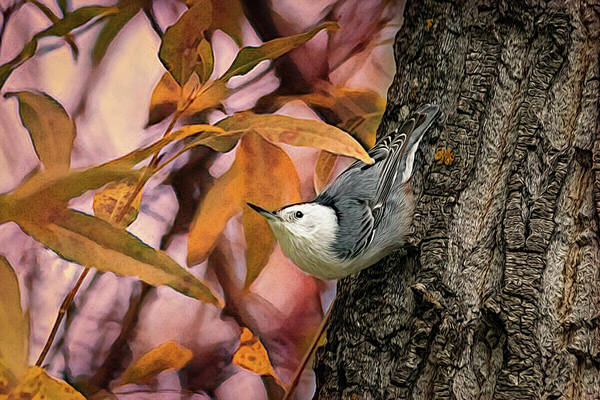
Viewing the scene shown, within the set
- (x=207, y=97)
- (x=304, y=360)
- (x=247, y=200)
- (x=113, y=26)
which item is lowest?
(x=304, y=360)

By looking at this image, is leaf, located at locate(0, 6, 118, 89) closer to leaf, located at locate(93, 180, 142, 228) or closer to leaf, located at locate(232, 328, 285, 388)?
leaf, located at locate(93, 180, 142, 228)

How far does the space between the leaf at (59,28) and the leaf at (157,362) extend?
1.32 ft

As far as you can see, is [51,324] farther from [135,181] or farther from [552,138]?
[552,138]

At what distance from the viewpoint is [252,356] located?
3.10 ft

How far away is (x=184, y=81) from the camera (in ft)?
2.95

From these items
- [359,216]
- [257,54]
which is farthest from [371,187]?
[257,54]

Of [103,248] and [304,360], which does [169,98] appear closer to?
[103,248]

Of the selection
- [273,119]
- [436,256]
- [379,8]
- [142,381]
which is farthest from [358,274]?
[379,8]

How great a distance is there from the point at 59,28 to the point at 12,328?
15.2 inches

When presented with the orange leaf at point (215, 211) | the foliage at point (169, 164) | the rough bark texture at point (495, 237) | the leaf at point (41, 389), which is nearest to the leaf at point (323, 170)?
the foliage at point (169, 164)

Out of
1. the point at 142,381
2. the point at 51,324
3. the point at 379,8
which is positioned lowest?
the point at 142,381

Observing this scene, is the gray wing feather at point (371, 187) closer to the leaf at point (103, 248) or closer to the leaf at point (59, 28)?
the leaf at point (103, 248)

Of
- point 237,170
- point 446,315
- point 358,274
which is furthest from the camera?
point 237,170

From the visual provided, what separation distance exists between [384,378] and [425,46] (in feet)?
1.28
